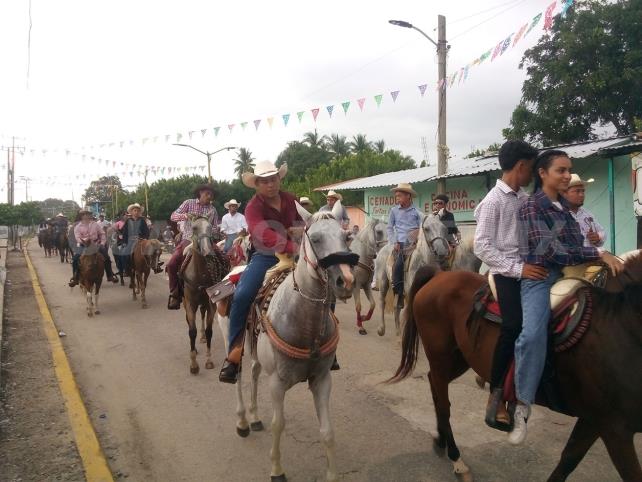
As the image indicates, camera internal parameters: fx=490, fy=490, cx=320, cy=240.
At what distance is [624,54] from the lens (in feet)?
64.6

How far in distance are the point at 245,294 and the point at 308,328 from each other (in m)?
0.93

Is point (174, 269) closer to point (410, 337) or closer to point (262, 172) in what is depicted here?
point (262, 172)

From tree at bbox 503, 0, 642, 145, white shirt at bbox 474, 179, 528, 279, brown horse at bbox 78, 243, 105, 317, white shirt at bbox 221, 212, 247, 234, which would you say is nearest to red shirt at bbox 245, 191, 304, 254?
white shirt at bbox 474, 179, 528, 279

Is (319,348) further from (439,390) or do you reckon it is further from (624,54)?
(624,54)

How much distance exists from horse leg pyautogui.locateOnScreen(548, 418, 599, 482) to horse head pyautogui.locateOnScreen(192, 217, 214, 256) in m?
5.12

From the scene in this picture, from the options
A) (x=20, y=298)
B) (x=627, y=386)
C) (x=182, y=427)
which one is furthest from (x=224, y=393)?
(x=20, y=298)

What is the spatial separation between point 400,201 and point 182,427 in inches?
203

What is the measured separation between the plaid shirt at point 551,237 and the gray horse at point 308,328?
3.91 ft

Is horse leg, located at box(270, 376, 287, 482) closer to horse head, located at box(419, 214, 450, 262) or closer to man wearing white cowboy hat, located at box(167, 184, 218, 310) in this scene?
horse head, located at box(419, 214, 450, 262)

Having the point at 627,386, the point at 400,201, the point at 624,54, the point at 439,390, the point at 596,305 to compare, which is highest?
the point at 624,54

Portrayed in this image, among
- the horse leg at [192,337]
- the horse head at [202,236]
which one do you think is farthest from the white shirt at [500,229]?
the horse head at [202,236]

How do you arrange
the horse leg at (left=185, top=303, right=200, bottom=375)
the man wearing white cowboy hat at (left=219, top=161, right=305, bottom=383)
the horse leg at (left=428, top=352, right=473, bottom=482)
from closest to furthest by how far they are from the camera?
the horse leg at (left=428, top=352, right=473, bottom=482) → the man wearing white cowboy hat at (left=219, top=161, right=305, bottom=383) → the horse leg at (left=185, top=303, right=200, bottom=375)

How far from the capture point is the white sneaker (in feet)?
10.2

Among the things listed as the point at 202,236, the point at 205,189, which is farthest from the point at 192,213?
the point at 202,236
